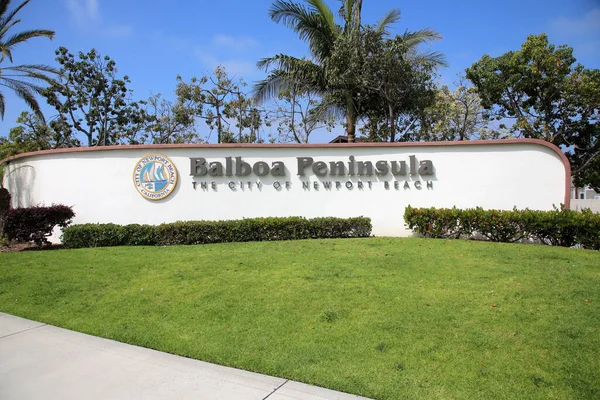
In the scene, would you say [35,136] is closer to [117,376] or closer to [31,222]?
[31,222]

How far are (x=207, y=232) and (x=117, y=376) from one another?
6847 millimetres

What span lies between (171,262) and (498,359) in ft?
20.3

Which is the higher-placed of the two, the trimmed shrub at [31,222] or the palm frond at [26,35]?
the palm frond at [26,35]

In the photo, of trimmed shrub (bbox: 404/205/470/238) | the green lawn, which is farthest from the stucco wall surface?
the green lawn

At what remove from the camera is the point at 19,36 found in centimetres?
1584

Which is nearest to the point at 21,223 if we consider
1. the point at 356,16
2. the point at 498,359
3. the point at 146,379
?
the point at 146,379

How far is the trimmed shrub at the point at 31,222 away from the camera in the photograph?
34.9 feet

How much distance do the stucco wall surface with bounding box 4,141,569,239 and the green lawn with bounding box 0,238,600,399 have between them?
2870 millimetres

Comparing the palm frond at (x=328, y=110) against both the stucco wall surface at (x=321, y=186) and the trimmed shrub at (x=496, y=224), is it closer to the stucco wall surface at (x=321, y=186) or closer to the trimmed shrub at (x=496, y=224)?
the stucco wall surface at (x=321, y=186)

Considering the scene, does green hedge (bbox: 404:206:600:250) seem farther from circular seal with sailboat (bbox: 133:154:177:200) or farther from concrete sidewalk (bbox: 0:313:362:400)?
concrete sidewalk (bbox: 0:313:362:400)

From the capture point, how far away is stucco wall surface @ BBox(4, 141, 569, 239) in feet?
37.0

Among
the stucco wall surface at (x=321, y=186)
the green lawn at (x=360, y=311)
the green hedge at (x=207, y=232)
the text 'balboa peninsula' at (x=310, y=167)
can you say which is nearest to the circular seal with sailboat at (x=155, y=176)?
the stucco wall surface at (x=321, y=186)

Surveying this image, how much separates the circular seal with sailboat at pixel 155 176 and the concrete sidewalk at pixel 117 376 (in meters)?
7.44

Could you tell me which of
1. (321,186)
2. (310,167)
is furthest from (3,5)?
(321,186)
